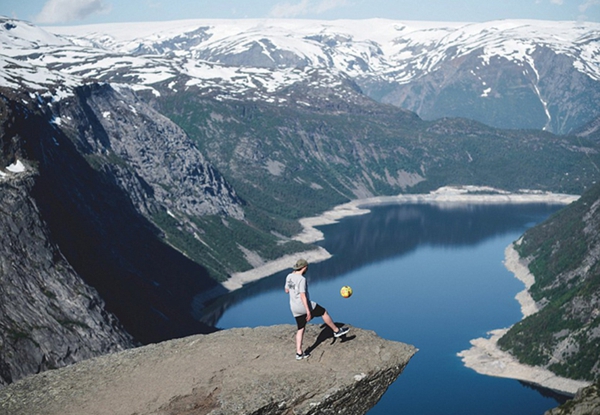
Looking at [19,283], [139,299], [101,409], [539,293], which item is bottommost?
[539,293]

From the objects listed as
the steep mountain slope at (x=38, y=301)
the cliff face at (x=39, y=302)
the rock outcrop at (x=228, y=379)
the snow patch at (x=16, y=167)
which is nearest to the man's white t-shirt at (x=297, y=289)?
the rock outcrop at (x=228, y=379)

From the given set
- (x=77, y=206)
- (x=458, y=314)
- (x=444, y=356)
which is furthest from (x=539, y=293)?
(x=77, y=206)

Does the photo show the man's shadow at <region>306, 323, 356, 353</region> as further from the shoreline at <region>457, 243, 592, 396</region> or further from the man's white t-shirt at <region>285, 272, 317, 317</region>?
the shoreline at <region>457, 243, 592, 396</region>

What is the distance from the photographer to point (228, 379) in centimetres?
3191

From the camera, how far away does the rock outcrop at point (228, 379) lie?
100 ft

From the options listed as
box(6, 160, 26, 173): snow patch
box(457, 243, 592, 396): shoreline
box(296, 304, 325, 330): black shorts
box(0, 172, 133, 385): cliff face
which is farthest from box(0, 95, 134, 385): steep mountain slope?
box(296, 304, 325, 330): black shorts

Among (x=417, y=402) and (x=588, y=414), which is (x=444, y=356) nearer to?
(x=417, y=402)

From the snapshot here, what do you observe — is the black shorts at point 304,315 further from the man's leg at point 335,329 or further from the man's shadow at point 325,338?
the man's shadow at point 325,338

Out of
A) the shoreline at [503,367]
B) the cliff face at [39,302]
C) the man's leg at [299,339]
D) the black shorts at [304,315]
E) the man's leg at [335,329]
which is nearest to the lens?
the man's leg at [299,339]

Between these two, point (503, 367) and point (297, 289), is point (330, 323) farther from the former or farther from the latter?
point (503, 367)

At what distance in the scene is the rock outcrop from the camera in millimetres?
30531

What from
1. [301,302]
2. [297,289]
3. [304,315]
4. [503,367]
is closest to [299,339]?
[304,315]

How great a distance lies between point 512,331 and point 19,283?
8785cm

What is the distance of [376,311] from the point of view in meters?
188
